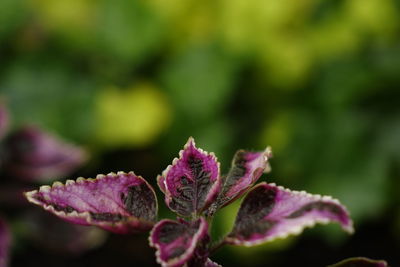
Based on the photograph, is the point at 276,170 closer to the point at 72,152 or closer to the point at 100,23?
the point at 100,23

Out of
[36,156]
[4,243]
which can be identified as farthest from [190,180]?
[36,156]

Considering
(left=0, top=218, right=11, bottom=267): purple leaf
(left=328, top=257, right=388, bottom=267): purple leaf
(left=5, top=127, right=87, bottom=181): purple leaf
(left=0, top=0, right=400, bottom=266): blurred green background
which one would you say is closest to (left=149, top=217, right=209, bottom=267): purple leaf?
(left=328, top=257, right=388, bottom=267): purple leaf

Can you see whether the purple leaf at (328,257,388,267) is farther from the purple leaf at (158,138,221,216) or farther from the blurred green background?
the blurred green background

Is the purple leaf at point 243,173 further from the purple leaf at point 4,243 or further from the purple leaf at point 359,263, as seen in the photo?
the purple leaf at point 4,243

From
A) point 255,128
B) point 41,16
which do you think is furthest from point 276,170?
point 41,16

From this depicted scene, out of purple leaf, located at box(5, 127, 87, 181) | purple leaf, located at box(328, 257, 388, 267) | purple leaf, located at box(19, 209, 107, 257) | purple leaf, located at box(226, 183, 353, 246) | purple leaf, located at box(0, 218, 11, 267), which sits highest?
purple leaf, located at box(5, 127, 87, 181)

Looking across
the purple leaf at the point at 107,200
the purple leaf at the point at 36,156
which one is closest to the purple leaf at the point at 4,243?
the purple leaf at the point at 36,156
